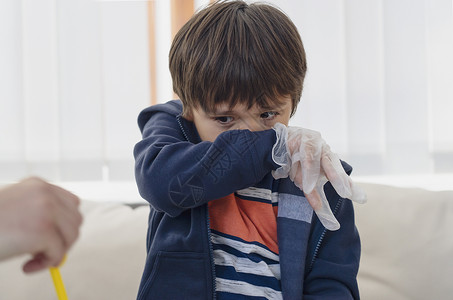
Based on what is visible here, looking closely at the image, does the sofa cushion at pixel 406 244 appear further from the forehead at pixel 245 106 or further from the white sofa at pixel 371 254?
the forehead at pixel 245 106

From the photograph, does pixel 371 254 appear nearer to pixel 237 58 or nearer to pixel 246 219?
pixel 246 219

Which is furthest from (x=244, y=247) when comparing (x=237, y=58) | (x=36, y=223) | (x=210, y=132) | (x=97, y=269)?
(x=36, y=223)

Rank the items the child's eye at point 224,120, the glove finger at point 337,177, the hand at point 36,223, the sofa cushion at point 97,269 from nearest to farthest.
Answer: the hand at point 36,223 < the glove finger at point 337,177 < the child's eye at point 224,120 < the sofa cushion at point 97,269

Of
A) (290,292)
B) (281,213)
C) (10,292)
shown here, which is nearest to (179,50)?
(281,213)

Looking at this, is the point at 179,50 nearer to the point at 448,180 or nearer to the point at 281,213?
the point at 281,213

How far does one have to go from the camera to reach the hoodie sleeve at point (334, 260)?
3.30 feet

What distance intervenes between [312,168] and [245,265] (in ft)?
0.74

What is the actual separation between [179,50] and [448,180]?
1505mm

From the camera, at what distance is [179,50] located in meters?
1.06

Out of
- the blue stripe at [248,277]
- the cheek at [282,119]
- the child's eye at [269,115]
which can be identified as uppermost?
the child's eye at [269,115]

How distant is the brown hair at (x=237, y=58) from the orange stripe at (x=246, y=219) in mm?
196

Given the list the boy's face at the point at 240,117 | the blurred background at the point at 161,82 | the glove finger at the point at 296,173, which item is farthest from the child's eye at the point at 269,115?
the blurred background at the point at 161,82

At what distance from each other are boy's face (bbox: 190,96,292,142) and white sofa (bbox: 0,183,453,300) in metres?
0.49

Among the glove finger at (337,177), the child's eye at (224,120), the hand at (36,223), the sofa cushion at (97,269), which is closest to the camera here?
the hand at (36,223)
